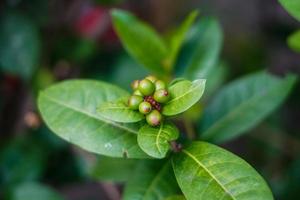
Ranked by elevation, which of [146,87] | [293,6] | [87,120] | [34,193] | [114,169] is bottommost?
[34,193]

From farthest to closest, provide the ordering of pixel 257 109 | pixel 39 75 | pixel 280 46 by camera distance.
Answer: pixel 280 46 < pixel 39 75 < pixel 257 109

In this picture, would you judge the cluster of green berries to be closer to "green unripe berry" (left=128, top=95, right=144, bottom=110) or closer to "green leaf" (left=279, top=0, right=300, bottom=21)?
"green unripe berry" (left=128, top=95, right=144, bottom=110)

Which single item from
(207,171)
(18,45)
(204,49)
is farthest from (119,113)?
(18,45)

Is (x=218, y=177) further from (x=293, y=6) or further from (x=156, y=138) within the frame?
(x=293, y=6)

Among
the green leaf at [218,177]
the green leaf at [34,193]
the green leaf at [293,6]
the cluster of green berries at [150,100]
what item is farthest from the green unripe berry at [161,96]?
the green leaf at [34,193]

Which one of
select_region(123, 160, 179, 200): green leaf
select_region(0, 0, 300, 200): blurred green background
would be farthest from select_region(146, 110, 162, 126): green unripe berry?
select_region(0, 0, 300, 200): blurred green background

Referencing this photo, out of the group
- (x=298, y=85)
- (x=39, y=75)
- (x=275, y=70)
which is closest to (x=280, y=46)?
(x=275, y=70)

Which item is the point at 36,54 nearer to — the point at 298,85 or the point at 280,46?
the point at 298,85
